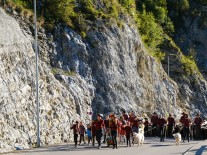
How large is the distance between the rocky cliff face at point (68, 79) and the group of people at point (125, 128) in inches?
107

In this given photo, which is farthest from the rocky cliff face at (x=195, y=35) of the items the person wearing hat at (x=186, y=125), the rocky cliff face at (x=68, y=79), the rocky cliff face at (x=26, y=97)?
the person wearing hat at (x=186, y=125)

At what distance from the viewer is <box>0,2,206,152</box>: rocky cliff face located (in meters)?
26.5

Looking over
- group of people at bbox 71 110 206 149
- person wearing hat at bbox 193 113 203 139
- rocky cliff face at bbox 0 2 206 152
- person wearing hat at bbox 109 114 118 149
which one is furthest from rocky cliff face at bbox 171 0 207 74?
person wearing hat at bbox 109 114 118 149

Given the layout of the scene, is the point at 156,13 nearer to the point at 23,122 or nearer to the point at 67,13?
the point at 67,13

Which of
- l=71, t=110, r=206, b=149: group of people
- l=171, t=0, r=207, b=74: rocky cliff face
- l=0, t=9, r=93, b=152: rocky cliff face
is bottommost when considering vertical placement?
l=71, t=110, r=206, b=149: group of people

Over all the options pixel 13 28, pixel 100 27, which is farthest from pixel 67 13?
pixel 13 28

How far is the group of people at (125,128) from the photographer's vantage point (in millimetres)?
23719

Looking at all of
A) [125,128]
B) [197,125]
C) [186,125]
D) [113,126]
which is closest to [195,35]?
[197,125]

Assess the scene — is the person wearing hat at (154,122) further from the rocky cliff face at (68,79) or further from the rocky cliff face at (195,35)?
the rocky cliff face at (195,35)

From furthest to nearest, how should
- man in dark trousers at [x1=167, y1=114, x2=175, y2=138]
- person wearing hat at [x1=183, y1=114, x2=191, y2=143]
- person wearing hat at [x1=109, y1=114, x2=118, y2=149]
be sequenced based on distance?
man in dark trousers at [x1=167, y1=114, x2=175, y2=138]
person wearing hat at [x1=183, y1=114, x2=191, y2=143]
person wearing hat at [x1=109, y1=114, x2=118, y2=149]

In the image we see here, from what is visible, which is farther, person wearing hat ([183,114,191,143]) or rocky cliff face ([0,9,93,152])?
person wearing hat ([183,114,191,143])

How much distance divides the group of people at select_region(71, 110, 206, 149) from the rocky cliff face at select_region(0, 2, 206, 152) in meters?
2.72

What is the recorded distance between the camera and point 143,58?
1845 inches

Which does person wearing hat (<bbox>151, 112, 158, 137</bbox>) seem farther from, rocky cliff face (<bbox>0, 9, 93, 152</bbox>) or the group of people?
rocky cliff face (<bbox>0, 9, 93, 152</bbox>)
